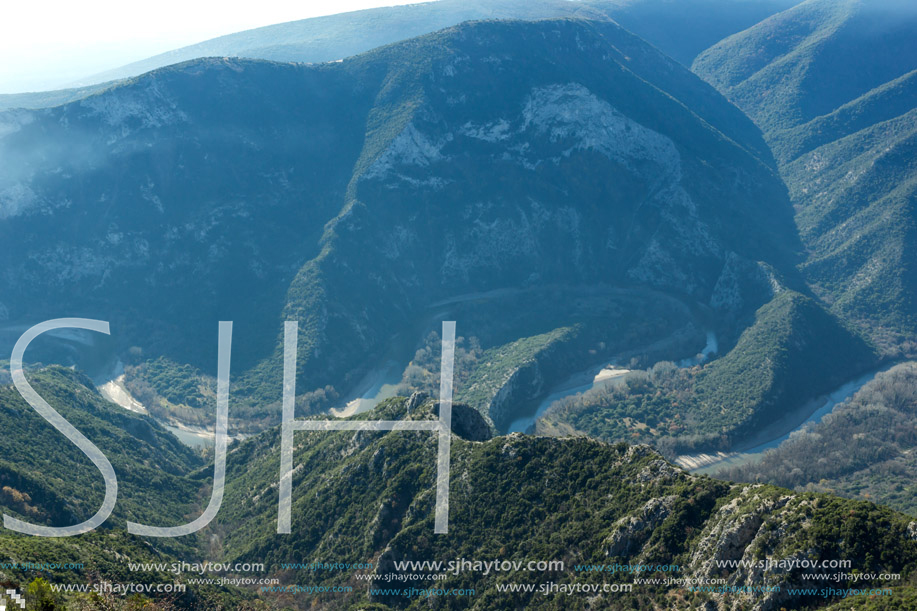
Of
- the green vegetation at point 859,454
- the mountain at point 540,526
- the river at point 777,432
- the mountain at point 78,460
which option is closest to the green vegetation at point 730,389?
the river at point 777,432

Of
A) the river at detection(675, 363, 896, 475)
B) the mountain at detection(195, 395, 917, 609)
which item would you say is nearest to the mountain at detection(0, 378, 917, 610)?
the mountain at detection(195, 395, 917, 609)

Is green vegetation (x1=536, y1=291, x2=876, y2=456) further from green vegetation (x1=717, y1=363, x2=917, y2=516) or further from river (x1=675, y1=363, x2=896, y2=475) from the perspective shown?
green vegetation (x1=717, y1=363, x2=917, y2=516)

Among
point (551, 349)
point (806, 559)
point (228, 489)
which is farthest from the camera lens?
point (551, 349)

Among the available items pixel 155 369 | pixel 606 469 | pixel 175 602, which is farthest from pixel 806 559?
pixel 155 369

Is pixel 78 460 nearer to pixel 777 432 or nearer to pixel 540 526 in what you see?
pixel 540 526

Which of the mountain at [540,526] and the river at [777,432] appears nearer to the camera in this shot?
the mountain at [540,526]

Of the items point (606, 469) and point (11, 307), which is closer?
point (606, 469)

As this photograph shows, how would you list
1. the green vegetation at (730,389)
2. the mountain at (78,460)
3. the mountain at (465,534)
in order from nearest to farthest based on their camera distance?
1. the mountain at (465,534)
2. the mountain at (78,460)
3. the green vegetation at (730,389)

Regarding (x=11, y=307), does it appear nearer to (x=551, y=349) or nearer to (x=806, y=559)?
(x=551, y=349)

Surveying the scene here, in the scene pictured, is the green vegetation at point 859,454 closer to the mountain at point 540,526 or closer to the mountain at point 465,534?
the mountain at point 540,526

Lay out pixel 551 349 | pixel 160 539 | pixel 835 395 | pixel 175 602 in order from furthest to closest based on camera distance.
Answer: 1. pixel 551 349
2. pixel 835 395
3. pixel 160 539
4. pixel 175 602

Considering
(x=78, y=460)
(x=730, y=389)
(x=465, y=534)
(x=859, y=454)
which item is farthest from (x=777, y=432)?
(x=78, y=460)
